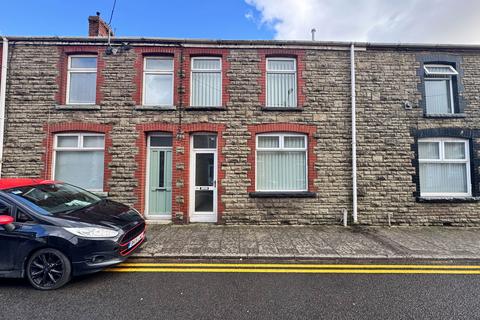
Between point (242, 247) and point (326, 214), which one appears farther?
point (326, 214)

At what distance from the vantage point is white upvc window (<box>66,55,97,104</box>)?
817 cm

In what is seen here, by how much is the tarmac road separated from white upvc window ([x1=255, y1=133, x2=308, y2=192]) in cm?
375

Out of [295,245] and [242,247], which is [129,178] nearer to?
[242,247]

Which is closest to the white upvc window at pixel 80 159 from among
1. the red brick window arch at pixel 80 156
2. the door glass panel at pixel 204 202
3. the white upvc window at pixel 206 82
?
the red brick window arch at pixel 80 156

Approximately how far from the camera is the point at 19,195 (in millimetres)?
4203

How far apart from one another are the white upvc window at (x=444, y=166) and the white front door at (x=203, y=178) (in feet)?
22.3

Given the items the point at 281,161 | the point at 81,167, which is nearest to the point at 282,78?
the point at 281,161

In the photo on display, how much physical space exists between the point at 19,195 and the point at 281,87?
288 inches

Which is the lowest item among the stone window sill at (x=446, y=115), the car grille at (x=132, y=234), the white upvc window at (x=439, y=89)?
the car grille at (x=132, y=234)

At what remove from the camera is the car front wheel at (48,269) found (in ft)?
12.5

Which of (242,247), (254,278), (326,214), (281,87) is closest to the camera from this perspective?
(254,278)

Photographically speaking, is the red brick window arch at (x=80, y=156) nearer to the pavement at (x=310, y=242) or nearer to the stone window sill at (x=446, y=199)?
the pavement at (x=310, y=242)

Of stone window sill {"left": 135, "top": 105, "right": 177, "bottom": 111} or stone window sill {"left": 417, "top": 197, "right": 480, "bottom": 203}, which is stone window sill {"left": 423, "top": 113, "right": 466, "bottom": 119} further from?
stone window sill {"left": 135, "top": 105, "right": 177, "bottom": 111}

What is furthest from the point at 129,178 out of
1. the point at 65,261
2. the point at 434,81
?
the point at 434,81
